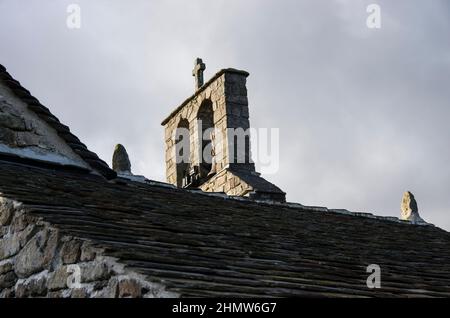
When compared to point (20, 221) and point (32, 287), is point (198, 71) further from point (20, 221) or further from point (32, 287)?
point (32, 287)

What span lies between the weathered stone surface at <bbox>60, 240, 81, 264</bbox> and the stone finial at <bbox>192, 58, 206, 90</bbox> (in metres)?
7.75

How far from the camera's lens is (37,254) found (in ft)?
15.4

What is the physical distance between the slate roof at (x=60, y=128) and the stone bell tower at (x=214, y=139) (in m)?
3.42

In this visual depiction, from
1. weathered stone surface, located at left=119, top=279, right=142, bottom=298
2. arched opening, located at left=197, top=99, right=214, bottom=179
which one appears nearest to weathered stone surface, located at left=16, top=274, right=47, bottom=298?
weathered stone surface, located at left=119, top=279, right=142, bottom=298

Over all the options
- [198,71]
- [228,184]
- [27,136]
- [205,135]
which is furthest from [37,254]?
[198,71]

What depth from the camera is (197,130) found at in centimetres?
1159

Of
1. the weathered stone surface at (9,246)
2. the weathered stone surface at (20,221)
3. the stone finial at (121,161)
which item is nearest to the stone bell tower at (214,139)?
the stone finial at (121,161)

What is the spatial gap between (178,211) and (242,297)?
2.58 metres

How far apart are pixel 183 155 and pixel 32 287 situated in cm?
721

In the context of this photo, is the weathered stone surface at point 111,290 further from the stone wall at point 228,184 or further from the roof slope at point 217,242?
the stone wall at point 228,184

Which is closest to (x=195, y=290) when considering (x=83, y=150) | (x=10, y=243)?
(x=10, y=243)

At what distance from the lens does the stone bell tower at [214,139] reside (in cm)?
1095
